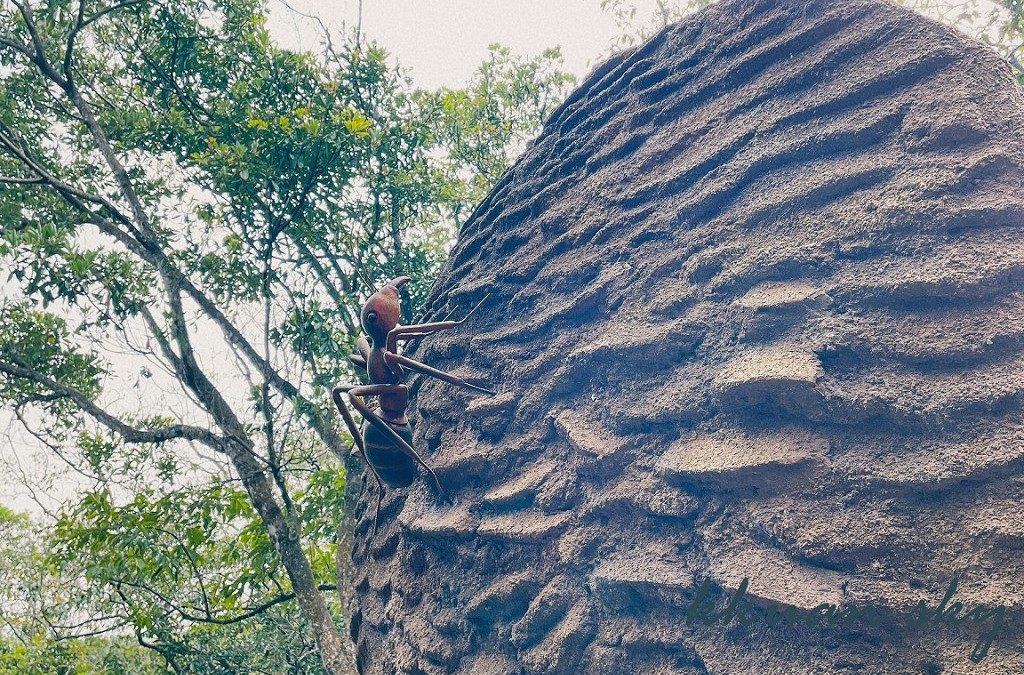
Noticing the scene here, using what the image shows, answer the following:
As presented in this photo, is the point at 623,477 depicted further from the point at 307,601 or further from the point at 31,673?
the point at 31,673

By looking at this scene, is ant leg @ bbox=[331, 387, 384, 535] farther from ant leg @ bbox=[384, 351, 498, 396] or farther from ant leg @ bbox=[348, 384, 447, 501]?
ant leg @ bbox=[384, 351, 498, 396]

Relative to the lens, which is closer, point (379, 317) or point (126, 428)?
point (379, 317)

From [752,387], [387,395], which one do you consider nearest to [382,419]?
[387,395]

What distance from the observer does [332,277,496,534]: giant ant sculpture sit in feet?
10.9

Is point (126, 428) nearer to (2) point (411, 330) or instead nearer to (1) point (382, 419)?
(1) point (382, 419)

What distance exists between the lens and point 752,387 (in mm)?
2277

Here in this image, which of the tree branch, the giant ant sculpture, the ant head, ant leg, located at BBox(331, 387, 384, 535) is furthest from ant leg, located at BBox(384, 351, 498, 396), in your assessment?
the tree branch

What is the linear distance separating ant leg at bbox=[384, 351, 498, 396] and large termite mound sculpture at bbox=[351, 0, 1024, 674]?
8 centimetres

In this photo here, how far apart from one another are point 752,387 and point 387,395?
72.2 inches

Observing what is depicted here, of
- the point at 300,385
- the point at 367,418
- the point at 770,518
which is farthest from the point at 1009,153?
the point at 300,385

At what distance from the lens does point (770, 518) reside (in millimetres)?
2111

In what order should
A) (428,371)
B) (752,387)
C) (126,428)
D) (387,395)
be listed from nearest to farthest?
1. (752,387)
2. (428,371)
3. (387,395)
4. (126,428)

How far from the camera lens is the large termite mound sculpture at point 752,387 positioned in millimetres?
1932

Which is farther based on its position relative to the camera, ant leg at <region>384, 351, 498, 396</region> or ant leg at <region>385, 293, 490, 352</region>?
ant leg at <region>385, 293, 490, 352</region>
